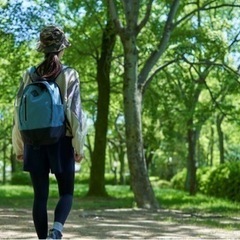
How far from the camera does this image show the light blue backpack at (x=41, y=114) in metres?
4.16

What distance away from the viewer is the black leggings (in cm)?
433

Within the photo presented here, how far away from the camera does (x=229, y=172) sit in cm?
2438

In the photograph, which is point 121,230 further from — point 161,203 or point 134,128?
point 161,203

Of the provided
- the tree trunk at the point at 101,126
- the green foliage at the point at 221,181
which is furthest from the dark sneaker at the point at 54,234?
the green foliage at the point at 221,181

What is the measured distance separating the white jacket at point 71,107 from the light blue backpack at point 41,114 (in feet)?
0.24

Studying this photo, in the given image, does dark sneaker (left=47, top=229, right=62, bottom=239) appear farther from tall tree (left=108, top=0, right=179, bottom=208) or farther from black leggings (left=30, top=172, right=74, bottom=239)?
tall tree (left=108, top=0, right=179, bottom=208)

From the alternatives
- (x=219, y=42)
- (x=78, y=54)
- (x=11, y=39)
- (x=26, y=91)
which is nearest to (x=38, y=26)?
(x=11, y=39)

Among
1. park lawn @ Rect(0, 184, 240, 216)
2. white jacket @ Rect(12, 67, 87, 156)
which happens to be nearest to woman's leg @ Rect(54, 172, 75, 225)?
white jacket @ Rect(12, 67, 87, 156)

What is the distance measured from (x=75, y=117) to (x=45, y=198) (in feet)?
2.37

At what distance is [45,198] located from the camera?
4395 mm

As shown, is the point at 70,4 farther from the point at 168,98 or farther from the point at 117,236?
the point at 117,236

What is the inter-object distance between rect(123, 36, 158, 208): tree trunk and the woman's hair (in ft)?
29.5

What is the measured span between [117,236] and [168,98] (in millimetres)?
16396

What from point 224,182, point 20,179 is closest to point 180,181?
point 224,182
